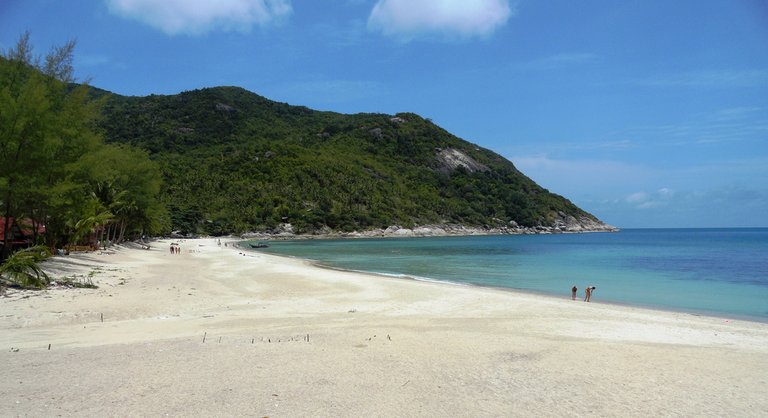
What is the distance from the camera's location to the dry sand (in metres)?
5.71

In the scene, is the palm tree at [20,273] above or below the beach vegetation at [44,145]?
below

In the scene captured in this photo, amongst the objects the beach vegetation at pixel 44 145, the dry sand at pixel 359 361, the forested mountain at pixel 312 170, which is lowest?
the dry sand at pixel 359 361

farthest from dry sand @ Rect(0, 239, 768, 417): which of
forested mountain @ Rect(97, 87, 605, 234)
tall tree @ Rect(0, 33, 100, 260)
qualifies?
forested mountain @ Rect(97, 87, 605, 234)

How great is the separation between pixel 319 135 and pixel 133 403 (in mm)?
148054

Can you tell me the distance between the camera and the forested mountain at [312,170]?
104750mm

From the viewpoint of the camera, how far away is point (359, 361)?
25.0 ft

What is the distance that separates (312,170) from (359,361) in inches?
4349

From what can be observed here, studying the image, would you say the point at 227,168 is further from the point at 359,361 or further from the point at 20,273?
the point at 359,361

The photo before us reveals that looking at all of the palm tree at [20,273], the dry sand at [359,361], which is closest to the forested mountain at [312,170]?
the palm tree at [20,273]

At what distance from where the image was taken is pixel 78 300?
13227 millimetres

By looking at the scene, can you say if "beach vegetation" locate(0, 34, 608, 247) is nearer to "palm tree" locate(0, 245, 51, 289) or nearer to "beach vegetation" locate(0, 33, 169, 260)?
"beach vegetation" locate(0, 33, 169, 260)

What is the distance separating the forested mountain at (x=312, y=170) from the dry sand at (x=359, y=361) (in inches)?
3394

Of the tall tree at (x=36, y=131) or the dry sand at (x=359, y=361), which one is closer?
the dry sand at (x=359, y=361)

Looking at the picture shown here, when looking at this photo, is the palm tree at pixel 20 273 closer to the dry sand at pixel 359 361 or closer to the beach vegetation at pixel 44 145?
the dry sand at pixel 359 361
